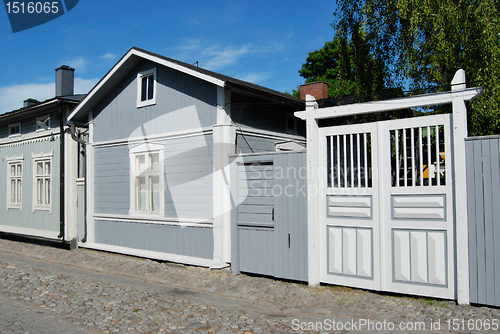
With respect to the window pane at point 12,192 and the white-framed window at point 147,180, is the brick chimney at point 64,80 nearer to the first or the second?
the window pane at point 12,192

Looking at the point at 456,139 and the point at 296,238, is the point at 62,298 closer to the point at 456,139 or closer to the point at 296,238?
the point at 296,238

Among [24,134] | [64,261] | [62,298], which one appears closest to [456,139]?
[62,298]

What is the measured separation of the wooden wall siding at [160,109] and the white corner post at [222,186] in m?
0.47

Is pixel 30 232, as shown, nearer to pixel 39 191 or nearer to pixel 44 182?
pixel 39 191

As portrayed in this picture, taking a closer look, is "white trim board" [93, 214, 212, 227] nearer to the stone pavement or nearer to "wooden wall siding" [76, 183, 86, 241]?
"wooden wall siding" [76, 183, 86, 241]

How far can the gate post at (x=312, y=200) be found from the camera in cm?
659

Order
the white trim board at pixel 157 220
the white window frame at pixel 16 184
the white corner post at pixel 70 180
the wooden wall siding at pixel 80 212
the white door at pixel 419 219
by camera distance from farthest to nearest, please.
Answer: the white window frame at pixel 16 184, the white corner post at pixel 70 180, the wooden wall siding at pixel 80 212, the white trim board at pixel 157 220, the white door at pixel 419 219

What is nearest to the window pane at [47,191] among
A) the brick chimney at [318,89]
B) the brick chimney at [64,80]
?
the brick chimney at [64,80]

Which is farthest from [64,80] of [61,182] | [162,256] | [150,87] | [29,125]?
[162,256]

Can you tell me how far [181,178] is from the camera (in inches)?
365

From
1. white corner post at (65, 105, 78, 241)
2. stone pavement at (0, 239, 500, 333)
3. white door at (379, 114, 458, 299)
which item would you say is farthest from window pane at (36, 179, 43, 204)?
white door at (379, 114, 458, 299)

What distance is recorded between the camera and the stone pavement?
16.5ft

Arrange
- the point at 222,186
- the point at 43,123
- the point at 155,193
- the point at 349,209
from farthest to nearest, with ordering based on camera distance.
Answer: the point at 43,123
the point at 155,193
the point at 222,186
the point at 349,209

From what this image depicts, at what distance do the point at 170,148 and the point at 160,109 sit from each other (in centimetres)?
109
